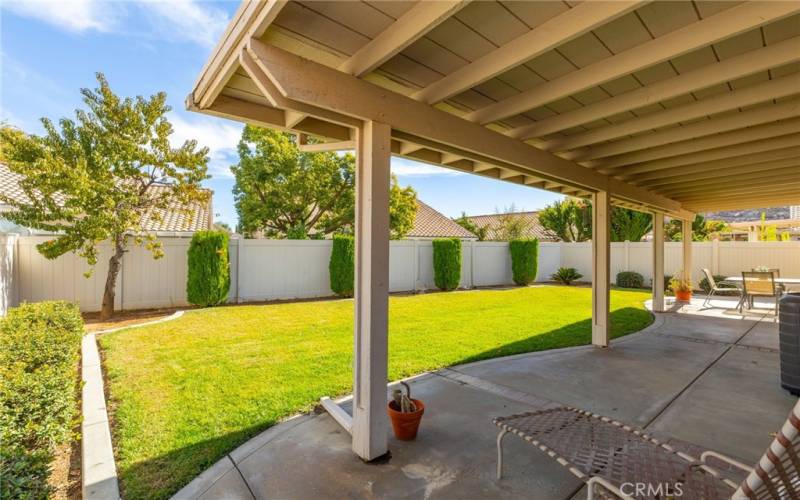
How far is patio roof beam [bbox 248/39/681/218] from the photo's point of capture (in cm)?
221

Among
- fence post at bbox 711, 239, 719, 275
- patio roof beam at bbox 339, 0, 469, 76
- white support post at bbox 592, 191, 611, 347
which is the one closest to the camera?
patio roof beam at bbox 339, 0, 469, 76

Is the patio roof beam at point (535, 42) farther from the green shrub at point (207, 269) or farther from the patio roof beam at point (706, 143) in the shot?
the green shrub at point (207, 269)

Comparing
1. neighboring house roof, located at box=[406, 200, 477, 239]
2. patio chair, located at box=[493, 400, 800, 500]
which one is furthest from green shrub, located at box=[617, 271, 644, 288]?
patio chair, located at box=[493, 400, 800, 500]

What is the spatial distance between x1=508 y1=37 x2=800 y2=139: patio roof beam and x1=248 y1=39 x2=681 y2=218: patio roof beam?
1.43ft

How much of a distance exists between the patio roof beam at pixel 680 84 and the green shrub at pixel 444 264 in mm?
9307

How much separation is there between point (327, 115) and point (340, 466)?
2.44 metres

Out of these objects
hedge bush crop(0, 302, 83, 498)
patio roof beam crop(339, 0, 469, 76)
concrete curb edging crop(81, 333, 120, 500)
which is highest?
patio roof beam crop(339, 0, 469, 76)

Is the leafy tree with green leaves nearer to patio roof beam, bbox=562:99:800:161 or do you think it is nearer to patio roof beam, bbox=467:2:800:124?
patio roof beam, bbox=562:99:800:161

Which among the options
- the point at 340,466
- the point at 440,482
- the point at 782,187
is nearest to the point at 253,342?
the point at 340,466

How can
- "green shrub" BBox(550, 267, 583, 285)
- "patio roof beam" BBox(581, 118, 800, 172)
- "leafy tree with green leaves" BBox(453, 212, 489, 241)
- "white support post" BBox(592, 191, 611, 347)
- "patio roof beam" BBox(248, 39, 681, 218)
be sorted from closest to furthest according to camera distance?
"patio roof beam" BBox(248, 39, 681, 218)
"patio roof beam" BBox(581, 118, 800, 172)
"white support post" BBox(592, 191, 611, 347)
"green shrub" BBox(550, 267, 583, 285)
"leafy tree with green leaves" BBox(453, 212, 489, 241)

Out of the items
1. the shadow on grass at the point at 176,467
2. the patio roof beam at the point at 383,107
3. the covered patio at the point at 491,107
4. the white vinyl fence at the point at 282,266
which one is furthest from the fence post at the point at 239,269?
the patio roof beam at the point at 383,107

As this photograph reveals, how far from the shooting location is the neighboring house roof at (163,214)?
8581mm

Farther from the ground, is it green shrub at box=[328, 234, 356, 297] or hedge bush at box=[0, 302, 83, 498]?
green shrub at box=[328, 234, 356, 297]

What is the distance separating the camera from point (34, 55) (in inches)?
176
